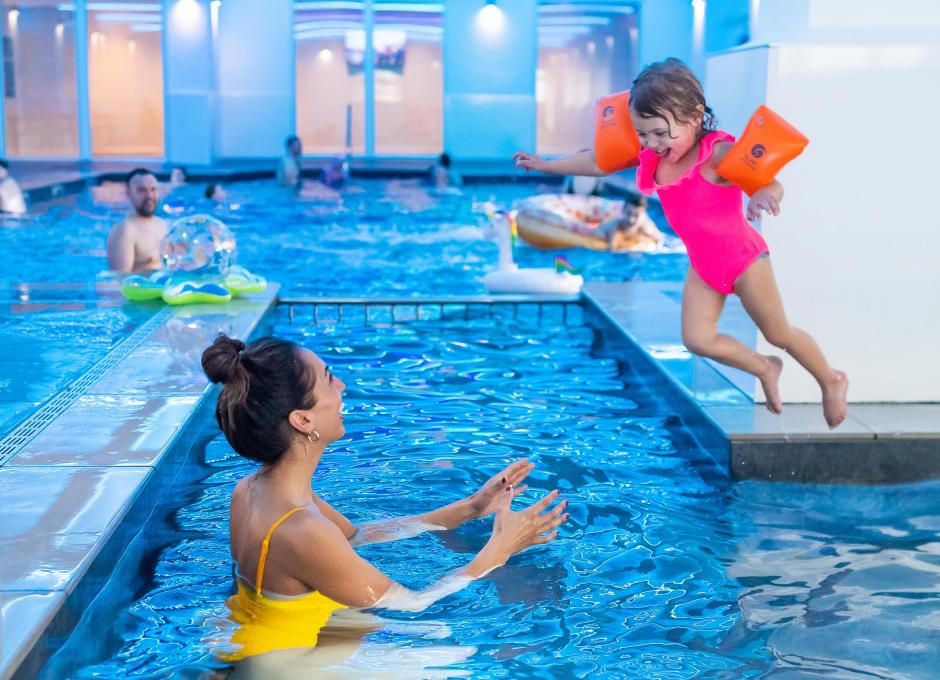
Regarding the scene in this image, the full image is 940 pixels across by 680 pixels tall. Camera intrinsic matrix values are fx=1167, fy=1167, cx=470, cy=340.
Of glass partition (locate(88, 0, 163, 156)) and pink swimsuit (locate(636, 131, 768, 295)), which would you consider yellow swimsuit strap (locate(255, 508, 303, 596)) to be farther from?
glass partition (locate(88, 0, 163, 156))

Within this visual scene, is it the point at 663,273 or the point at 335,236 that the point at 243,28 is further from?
the point at 663,273

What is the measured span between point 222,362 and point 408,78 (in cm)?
2350

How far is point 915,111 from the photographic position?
4.70 metres

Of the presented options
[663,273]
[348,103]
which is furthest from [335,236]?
[348,103]

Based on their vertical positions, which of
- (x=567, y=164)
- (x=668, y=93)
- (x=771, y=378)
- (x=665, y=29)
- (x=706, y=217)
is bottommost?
(x=771, y=378)

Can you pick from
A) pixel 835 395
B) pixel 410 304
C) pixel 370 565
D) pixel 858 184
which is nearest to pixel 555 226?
pixel 410 304

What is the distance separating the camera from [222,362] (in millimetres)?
2611

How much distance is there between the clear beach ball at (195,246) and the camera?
23.4ft

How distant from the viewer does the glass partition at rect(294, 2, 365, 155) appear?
23875 mm

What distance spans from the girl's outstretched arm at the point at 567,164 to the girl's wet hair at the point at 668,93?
17.0 inches

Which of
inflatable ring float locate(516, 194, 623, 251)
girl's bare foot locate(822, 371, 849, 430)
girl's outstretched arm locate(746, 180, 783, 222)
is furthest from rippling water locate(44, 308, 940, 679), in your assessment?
inflatable ring float locate(516, 194, 623, 251)

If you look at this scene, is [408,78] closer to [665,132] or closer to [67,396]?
A: [67,396]

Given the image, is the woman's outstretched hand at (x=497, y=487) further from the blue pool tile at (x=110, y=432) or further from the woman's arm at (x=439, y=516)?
the blue pool tile at (x=110, y=432)

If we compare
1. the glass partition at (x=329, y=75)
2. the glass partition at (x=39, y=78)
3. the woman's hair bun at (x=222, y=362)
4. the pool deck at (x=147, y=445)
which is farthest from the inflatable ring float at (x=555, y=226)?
the glass partition at (x=39, y=78)
